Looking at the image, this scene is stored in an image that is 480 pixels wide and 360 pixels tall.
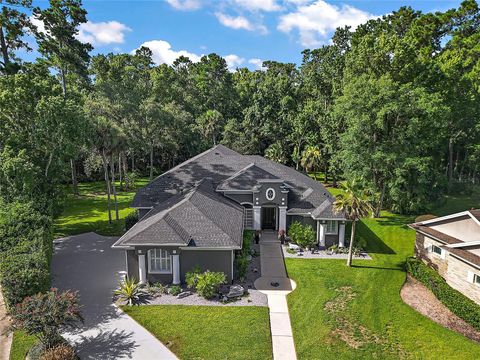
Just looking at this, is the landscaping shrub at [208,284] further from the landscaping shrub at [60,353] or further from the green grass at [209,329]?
the landscaping shrub at [60,353]

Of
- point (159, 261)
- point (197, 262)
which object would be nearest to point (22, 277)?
point (159, 261)

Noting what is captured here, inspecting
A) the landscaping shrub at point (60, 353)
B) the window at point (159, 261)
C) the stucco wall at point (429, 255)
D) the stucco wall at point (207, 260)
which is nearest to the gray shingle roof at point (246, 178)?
the stucco wall at point (207, 260)

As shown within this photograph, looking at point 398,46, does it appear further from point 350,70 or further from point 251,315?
point 251,315

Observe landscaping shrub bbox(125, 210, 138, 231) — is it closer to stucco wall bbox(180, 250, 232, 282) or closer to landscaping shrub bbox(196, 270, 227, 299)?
stucco wall bbox(180, 250, 232, 282)

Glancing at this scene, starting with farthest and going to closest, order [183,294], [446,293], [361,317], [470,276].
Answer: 1. [183,294]
2. [446,293]
3. [470,276]
4. [361,317]

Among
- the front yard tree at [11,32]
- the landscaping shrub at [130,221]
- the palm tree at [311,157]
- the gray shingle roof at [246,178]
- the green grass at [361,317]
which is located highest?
the front yard tree at [11,32]

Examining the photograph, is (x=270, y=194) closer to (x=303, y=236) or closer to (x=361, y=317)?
(x=303, y=236)

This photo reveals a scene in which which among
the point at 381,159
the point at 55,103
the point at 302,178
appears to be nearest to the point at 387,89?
the point at 381,159
